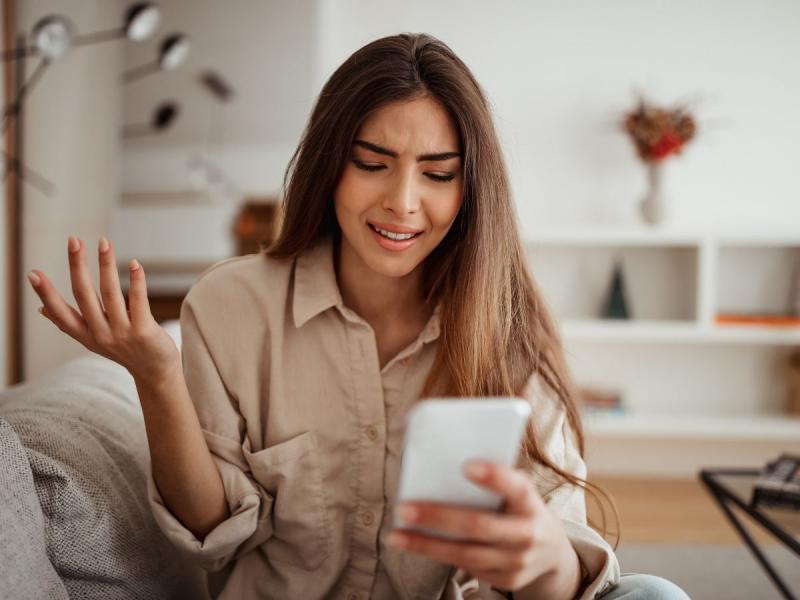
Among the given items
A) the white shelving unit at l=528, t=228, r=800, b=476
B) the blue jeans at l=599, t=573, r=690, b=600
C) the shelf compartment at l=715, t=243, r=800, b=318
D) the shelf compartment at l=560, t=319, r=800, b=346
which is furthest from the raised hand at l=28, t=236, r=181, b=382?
the shelf compartment at l=715, t=243, r=800, b=318

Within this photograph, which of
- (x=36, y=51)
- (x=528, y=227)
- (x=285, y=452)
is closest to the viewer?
(x=285, y=452)

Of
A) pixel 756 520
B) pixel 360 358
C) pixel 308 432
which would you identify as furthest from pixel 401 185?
pixel 756 520

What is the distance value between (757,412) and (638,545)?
1269mm

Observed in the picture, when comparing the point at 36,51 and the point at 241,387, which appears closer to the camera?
the point at 241,387

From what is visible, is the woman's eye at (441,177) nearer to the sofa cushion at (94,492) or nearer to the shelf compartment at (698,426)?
the sofa cushion at (94,492)

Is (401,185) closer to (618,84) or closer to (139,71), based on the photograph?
(618,84)

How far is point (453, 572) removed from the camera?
3.67 ft

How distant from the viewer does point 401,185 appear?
101 centimetres

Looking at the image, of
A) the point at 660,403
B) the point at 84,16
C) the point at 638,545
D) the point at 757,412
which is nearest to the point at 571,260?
the point at 660,403

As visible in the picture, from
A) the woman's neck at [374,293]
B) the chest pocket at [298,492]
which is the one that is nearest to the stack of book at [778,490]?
the woman's neck at [374,293]

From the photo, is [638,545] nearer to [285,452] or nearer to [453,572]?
[453,572]

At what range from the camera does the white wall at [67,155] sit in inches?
142

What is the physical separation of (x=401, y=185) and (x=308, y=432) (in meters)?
0.41

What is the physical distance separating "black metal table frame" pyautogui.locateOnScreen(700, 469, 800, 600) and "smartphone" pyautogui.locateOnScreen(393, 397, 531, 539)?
1145 millimetres
